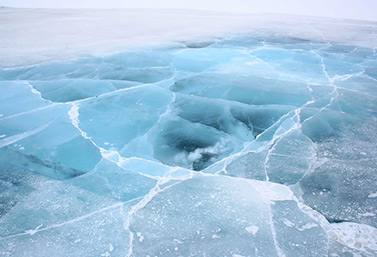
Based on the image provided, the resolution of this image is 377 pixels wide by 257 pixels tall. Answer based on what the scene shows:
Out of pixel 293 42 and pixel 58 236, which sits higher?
pixel 293 42

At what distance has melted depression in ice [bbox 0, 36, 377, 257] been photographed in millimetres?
1508

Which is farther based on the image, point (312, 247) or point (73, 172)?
point (73, 172)

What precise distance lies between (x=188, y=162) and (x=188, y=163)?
1 centimetres

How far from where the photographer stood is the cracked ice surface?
1509 mm

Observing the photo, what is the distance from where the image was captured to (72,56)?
484 centimetres

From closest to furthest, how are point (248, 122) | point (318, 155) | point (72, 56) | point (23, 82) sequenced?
1. point (318, 155)
2. point (248, 122)
3. point (23, 82)
4. point (72, 56)

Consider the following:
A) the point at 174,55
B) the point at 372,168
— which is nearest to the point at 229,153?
the point at 372,168

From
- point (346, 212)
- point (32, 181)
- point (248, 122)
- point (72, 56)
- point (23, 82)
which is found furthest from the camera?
point (72, 56)

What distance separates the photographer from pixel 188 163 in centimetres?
213

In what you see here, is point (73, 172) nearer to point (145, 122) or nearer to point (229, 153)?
point (145, 122)

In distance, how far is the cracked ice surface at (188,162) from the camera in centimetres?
151

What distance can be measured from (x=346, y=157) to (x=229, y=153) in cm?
99

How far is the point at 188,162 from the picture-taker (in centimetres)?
214

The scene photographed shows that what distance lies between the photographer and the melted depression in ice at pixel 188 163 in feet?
4.95
